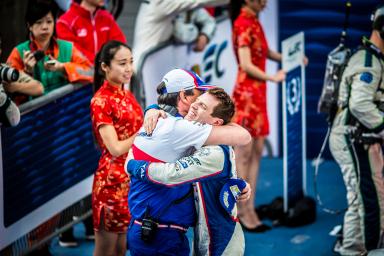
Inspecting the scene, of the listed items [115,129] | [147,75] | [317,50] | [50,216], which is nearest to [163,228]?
[115,129]

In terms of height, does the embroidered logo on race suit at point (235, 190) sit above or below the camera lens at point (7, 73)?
below

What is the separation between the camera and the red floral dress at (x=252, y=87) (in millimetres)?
6566

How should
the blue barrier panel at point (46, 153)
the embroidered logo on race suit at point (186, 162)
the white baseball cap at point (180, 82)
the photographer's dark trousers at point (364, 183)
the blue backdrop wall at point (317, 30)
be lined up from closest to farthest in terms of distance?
the embroidered logo on race suit at point (186, 162) < the white baseball cap at point (180, 82) < the blue barrier panel at point (46, 153) < the photographer's dark trousers at point (364, 183) < the blue backdrop wall at point (317, 30)

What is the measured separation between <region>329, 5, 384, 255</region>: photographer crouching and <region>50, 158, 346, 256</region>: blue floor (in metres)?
0.41

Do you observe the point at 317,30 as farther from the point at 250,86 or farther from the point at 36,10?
the point at 36,10

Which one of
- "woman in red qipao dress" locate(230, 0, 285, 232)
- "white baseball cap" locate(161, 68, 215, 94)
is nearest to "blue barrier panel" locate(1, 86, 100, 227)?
"woman in red qipao dress" locate(230, 0, 285, 232)

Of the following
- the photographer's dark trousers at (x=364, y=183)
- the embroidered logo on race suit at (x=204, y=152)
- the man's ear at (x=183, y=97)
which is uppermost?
the man's ear at (x=183, y=97)

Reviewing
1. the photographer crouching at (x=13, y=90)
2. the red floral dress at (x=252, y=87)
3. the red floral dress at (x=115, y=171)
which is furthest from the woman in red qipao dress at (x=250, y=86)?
the red floral dress at (x=115, y=171)

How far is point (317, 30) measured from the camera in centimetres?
858

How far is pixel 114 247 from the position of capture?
191 inches

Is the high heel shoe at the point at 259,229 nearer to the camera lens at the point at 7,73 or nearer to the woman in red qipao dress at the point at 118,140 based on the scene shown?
the woman in red qipao dress at the point at 118,140

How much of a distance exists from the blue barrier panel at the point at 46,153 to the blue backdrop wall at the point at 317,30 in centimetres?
331

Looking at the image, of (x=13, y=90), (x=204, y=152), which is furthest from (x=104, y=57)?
(x=204, y=152)

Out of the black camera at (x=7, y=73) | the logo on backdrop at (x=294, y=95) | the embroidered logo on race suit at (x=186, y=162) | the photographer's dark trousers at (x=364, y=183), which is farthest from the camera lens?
the logo on backdrop at (x=294, y=95)
